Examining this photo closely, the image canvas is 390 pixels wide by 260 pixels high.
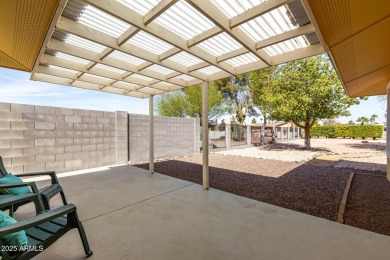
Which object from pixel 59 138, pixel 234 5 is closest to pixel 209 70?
pixel 234 5

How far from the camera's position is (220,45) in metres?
3.40

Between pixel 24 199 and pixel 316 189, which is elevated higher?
pixel 24 199

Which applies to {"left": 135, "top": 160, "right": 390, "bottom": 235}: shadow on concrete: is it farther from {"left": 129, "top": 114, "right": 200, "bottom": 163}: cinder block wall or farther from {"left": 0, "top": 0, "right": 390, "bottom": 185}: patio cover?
{"left": 0, "top": 0, "right": 390, "bottom": 185}: patio cover

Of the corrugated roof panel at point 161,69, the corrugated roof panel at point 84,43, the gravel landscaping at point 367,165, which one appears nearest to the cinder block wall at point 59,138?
the corrugated roof panel at point 84,43

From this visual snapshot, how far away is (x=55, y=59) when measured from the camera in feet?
12.6

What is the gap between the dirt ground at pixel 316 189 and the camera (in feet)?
10.8

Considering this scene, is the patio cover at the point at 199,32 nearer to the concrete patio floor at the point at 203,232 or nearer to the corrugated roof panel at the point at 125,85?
the corrugated roof panel at the point at 125,85

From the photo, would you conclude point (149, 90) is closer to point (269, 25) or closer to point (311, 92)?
point (269, 25)

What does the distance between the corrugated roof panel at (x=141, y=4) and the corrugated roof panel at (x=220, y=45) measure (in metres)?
1.16

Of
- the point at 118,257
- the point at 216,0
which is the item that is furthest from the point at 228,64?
the point at 118,257

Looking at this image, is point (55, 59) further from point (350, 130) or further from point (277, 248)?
point (350, 130)

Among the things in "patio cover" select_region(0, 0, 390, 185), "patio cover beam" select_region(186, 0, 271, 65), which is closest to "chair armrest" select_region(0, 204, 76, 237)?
"patio cover" select_region(0, 0, 390, 185)

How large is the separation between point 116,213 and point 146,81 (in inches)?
137

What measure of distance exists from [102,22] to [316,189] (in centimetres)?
564
